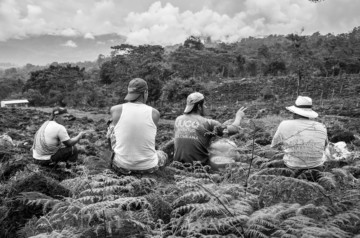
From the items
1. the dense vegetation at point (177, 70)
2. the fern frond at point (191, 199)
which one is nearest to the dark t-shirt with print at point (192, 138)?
the fern frond at point (191, 199)

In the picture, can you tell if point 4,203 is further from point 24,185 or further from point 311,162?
point 311,162

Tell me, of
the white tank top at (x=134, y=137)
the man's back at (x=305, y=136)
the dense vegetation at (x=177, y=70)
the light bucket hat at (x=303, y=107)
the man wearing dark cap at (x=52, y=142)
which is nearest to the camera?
the white tank top at (x=134, y=137)

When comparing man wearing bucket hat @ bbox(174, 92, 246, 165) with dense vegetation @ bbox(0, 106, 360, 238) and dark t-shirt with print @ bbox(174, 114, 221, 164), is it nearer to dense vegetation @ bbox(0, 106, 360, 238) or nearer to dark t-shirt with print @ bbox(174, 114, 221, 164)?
dark t-shirt with print @ bbox(174, 114, 221, 164)

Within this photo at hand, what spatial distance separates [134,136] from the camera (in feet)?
10.6

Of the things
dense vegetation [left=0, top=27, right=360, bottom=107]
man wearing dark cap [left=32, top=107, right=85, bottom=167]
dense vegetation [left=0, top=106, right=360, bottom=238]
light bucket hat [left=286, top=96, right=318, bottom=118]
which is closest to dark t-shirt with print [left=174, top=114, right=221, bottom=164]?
light bucket hat [left=286, top=96, right=318, bottom=118]

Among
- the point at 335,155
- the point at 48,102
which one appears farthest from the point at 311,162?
the point at 48,102

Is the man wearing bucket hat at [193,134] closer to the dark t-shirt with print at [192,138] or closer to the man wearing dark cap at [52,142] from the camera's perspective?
the dark t-shirt with print at [192,138]

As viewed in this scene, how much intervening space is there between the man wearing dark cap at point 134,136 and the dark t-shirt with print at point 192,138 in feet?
1.68

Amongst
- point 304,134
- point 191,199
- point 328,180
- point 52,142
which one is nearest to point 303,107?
point 304,134

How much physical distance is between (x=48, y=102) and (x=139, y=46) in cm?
1454

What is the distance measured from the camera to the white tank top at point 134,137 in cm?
Result: 322

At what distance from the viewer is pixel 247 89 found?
45688 mm

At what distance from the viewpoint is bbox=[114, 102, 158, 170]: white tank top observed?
322 cm

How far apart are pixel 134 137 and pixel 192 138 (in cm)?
80
